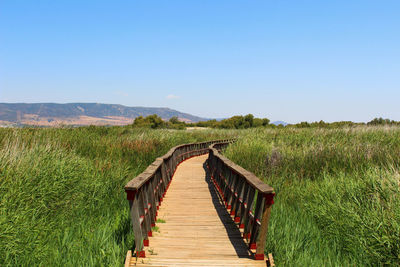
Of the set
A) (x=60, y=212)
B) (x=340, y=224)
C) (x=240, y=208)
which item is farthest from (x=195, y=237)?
(x=60, y=212)

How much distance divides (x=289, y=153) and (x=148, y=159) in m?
6.19

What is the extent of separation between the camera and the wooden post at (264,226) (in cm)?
447

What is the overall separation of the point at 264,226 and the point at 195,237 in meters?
1.61

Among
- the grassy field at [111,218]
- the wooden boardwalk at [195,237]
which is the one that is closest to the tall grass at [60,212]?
the grassy field at [111,218]

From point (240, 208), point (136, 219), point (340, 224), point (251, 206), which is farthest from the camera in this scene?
point (240, 208)

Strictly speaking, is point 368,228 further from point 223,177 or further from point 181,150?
point 181,150

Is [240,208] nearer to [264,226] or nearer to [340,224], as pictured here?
[264,226]

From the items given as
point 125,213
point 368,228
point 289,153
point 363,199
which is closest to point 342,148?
point 289,153

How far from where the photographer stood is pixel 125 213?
6809 mm

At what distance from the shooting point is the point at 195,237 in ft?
18.6

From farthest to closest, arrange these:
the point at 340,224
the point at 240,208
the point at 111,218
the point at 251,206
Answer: the point at 111,218 → the point at 240,208 → the point at 340,224 → the point at 251,206

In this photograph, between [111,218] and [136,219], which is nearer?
[136,219]

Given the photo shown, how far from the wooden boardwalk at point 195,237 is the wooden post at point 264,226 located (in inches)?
5.0

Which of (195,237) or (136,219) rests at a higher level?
(136,219)
